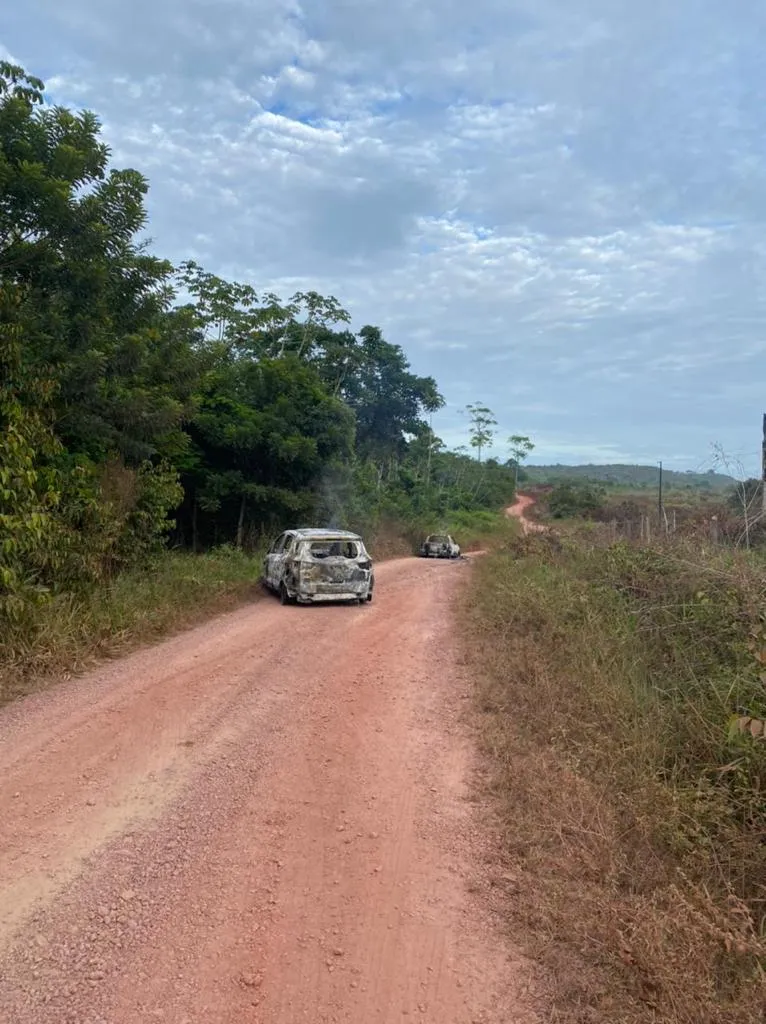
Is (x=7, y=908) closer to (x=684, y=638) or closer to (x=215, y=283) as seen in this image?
(x=684, y=638)

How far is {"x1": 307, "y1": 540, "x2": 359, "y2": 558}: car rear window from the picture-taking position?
1338cm

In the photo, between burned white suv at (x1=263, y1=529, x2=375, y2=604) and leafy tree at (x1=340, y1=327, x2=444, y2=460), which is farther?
leafy tree at (x1=340, y1=327, x2=444, y2=460)

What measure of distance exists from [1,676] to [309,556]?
666cm

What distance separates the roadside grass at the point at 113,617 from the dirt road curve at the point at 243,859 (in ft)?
1.65

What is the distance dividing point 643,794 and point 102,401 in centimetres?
945

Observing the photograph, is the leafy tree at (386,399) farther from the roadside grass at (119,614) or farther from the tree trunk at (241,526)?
the roadside grass at (119,614)

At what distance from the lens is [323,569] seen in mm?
13102

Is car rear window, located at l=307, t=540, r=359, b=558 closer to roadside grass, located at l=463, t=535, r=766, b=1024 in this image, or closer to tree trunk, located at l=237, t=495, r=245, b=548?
roadside grass, located at l=463, t=535, r=766, b=1024

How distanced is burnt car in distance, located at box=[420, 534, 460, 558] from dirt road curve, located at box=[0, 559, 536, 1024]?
24723 millimetres

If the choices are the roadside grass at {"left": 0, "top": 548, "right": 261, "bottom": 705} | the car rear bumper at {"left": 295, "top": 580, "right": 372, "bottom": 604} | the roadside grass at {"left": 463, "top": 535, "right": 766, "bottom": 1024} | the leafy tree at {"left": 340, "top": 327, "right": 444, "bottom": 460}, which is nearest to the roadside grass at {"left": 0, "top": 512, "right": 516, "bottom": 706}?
the roadside grass at {"left": 0, "top": 548, "right": 261, "bottom": 705}

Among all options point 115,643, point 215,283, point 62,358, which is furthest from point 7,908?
point 215,283

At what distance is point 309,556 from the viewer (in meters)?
13.1

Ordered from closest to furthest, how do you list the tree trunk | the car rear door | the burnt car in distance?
the car rear door, the tree trunk, the burnt car in distance

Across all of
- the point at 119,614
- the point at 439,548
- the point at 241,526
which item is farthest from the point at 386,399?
the point at 119,614
